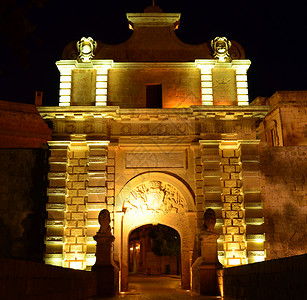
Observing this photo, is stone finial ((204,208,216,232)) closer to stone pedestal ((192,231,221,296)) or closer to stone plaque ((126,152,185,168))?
stone pedestal ((192,231,221,296))

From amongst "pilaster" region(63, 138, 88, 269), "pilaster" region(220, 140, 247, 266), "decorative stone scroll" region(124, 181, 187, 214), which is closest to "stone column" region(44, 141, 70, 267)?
"pilaster" region(63, 138, 88, 269)

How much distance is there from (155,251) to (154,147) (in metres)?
17.5

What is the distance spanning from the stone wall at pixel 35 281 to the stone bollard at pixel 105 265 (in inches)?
132

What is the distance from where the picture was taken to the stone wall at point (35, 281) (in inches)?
190

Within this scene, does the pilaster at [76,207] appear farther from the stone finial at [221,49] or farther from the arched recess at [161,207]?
the stone finial at [221,49]

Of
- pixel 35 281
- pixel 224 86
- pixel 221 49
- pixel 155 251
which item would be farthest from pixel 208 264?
pixel 155 251

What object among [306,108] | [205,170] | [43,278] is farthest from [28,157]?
[306,108]

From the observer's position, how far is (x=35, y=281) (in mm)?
5699

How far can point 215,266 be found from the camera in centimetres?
1230

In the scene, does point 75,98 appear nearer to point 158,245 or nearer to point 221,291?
point 221,291

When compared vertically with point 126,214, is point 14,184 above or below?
above

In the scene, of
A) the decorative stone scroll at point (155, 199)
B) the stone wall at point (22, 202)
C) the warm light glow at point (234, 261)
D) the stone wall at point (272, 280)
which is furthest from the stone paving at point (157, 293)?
the stone wall at point (22, 202)

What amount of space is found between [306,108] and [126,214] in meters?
11.9

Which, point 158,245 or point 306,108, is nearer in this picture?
point 306,108
